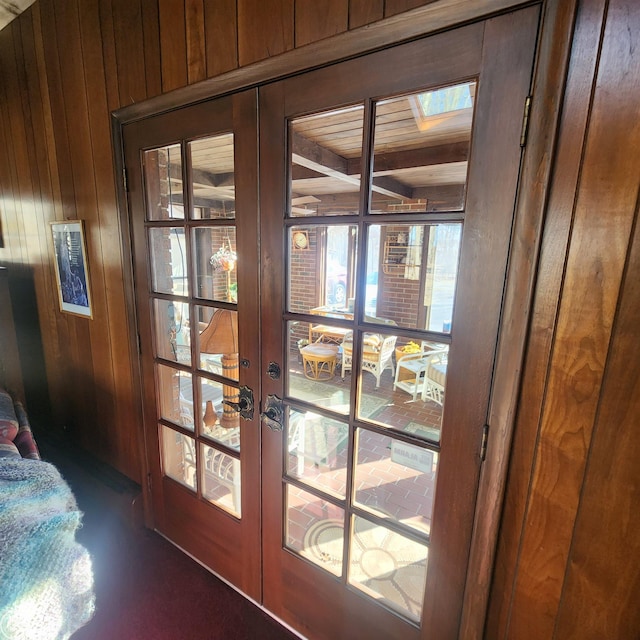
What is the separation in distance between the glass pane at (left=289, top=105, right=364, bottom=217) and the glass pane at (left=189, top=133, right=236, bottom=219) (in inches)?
11.0

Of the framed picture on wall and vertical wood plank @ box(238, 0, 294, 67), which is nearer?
vertical wood plank @ box(238, 0, 294, 67)

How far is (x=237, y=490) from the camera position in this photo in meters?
1.50

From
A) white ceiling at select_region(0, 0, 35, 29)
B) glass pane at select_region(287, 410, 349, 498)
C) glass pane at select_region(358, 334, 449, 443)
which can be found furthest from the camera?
white ceiling at select_region(0, 0, 35, 29)

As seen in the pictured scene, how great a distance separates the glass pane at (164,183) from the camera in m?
1.40

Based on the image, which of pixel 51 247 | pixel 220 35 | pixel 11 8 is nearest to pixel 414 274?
pixel 220 35

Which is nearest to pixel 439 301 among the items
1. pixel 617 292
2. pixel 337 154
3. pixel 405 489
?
pixel 617 292

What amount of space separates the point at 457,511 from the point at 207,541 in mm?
1286

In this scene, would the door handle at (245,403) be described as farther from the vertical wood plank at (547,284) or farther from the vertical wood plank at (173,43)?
the vertical wood plank at (173,43)

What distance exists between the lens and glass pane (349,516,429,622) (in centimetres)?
116

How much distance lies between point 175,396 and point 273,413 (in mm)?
673

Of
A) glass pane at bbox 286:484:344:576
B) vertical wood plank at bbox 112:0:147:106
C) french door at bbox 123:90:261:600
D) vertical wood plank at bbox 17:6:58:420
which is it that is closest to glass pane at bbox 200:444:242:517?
french door at bbox 123:90:261:600

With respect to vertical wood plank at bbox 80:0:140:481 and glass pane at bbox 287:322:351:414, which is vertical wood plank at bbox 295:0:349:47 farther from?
vertical wood plank at bbox 80:0:140:481

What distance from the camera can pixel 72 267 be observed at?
6.15ft

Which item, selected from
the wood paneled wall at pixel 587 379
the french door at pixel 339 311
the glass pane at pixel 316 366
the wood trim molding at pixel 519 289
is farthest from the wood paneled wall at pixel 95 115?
the glass pane at pixel 316 366
